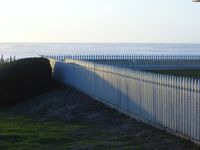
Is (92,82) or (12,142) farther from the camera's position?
(92,82)

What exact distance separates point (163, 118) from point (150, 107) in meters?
1.07

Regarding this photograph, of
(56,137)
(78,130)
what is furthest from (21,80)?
(56,137)

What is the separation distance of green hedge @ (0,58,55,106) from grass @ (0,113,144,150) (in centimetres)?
878

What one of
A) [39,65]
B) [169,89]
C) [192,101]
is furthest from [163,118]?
[39,65]

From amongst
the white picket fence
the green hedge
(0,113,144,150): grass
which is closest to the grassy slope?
(0,113,144,150): grass

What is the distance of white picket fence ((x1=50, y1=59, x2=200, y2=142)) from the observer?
1360 cm

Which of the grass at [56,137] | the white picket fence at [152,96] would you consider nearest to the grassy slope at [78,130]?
the grass at [56,137]

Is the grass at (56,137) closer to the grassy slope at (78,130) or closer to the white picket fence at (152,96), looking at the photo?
the grassy slope at (78,130)

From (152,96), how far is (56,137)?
2.80 meters

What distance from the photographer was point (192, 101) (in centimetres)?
1349

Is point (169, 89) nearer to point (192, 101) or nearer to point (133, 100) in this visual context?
point (192, 101)

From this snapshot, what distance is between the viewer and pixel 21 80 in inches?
1101

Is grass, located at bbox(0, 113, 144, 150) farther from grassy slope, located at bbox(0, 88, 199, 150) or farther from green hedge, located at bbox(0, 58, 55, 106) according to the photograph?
green hedge, located at bbox(0, 58, 55, 106)

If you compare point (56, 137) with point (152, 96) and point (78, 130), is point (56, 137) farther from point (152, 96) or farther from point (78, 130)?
point (152, 96)
